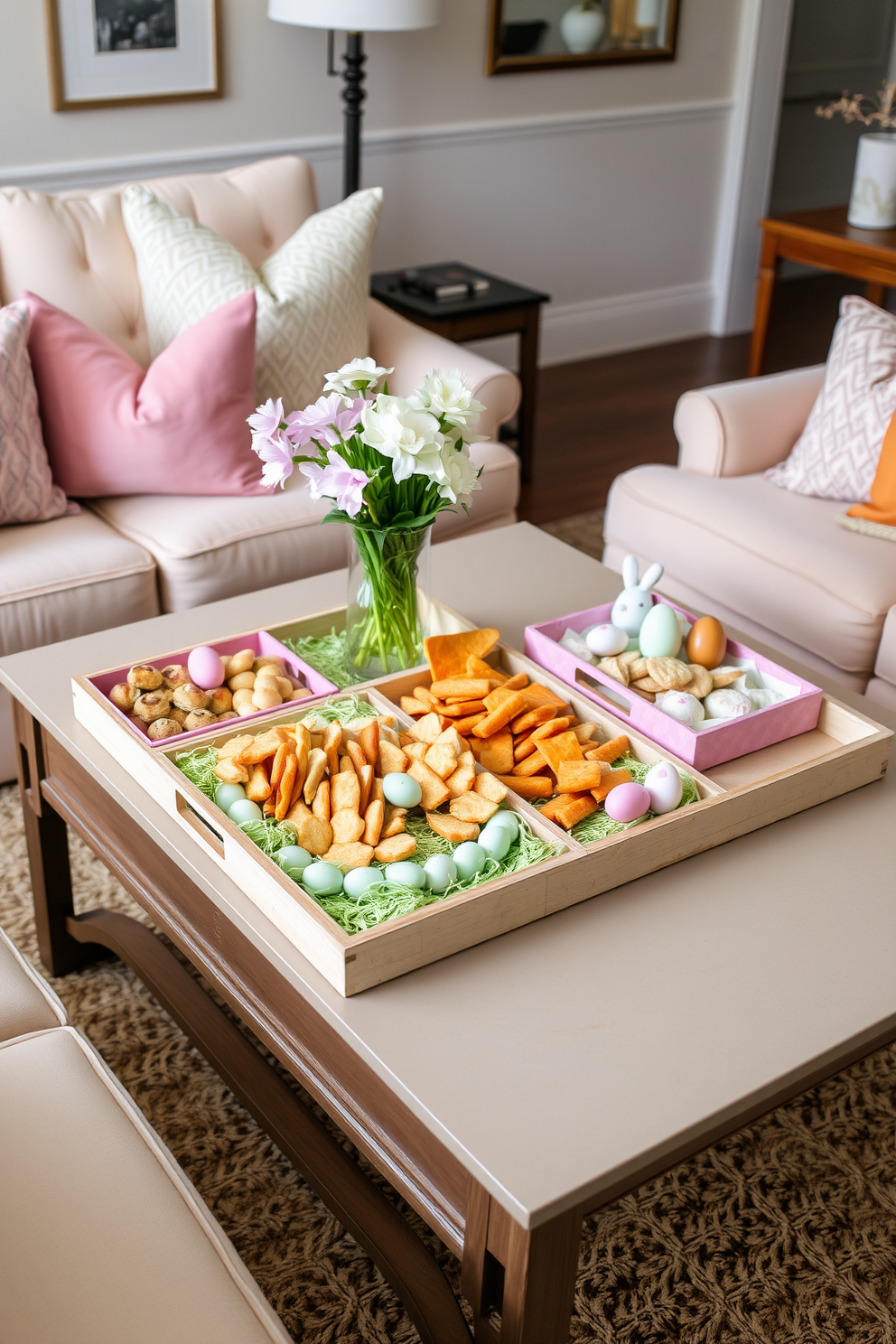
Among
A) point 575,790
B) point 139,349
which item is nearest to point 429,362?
point 139,349

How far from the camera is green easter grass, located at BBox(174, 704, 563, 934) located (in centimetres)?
123

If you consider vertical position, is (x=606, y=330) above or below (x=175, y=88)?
below

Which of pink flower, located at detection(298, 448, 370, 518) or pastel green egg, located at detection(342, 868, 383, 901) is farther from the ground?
pink flower, located at detection(298, 448, 370, 518)

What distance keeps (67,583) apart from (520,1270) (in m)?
1.49

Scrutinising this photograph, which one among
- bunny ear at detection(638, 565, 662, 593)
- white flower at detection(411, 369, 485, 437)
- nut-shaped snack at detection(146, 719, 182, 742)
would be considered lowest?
nut-shaped snack at detection(146, 719, 182, 742)

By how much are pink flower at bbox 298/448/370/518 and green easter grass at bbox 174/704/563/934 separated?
0.33 meters

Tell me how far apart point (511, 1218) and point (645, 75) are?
4.15 meters

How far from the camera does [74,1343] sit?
0.97m

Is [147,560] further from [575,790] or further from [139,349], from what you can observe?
[575,790]

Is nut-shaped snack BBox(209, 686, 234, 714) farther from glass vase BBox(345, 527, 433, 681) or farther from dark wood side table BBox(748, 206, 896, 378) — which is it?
dark wood side table BBox(748, 206, 896, 378)

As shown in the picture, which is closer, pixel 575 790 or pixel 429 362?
pixel 575 790

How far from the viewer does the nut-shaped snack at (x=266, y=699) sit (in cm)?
155

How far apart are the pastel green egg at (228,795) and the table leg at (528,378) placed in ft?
7.43

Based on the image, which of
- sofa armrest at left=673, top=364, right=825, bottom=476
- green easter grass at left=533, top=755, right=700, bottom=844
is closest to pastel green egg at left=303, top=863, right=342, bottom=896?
green easter grass at left=533, top=755, right=700, bottom=844
